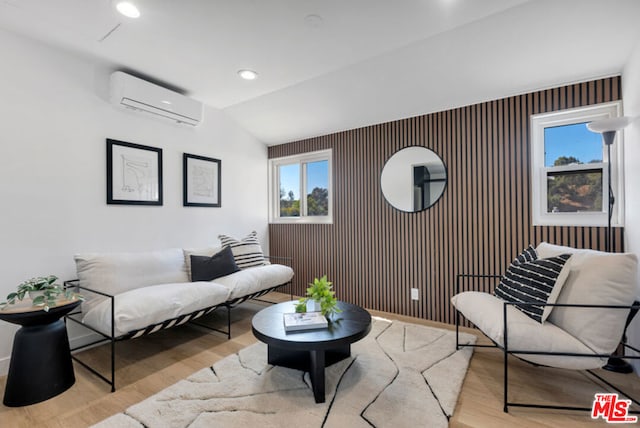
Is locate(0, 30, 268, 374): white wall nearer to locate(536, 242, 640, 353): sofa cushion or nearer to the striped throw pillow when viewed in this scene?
the striped throw pillow

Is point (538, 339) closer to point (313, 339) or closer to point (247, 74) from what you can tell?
point (313, 339)

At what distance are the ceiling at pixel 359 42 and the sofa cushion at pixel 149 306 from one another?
6.37ft

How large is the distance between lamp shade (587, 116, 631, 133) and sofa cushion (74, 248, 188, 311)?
3.52 meters

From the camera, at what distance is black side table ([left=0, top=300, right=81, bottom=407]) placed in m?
1.79

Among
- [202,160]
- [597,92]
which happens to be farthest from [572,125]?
[202,160]

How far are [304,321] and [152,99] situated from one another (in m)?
2.52

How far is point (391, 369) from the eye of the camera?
2.13 metres

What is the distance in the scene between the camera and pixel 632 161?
2.12m

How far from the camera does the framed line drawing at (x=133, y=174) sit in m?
2.76

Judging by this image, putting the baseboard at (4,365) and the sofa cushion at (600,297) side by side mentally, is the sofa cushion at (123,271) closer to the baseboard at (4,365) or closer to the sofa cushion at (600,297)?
the baseboard at (4,365)

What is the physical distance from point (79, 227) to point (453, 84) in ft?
11.5

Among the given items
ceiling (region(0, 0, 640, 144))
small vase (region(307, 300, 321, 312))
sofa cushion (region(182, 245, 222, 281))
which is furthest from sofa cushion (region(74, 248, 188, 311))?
ceiling (region(0, 0, 640, 144))

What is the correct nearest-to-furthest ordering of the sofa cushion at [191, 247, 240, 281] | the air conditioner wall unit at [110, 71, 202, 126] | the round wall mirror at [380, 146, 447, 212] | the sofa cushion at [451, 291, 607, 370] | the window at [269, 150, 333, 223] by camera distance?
the sofa cushion at [451, 291, 607, 370] → the air conditioner wall unit at [110, 71, 202, 126] → the sofa cushion at [191, 247, 240, 281] → the round wall mirror at [380, 146, 447, 212] → the window at [269, 150, 333, 223]

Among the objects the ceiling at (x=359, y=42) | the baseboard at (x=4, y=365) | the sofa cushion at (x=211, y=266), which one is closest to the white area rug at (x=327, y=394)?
the sofa cushion at (x=211, y=266)
